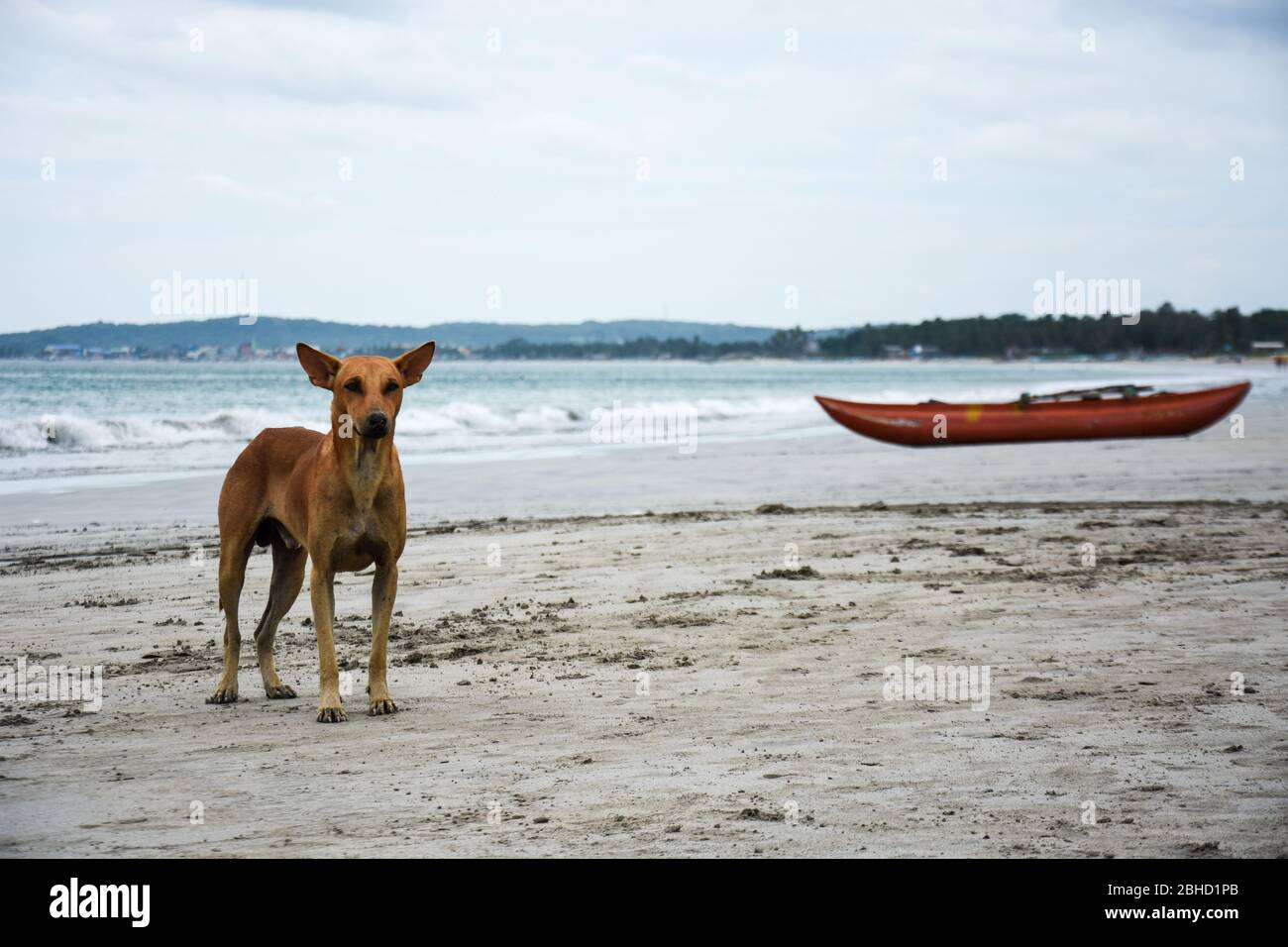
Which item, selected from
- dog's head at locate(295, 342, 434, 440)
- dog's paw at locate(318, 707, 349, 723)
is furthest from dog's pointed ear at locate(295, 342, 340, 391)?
dog's paw at locate(318, 707, 349, 723)

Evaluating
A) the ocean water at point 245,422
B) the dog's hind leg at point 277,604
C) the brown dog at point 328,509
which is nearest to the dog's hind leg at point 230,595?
A: the brown dog at point 328,509

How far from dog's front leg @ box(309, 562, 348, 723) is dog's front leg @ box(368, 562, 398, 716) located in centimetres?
17

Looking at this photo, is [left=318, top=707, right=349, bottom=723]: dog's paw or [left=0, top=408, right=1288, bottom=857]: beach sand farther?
[left=318, top=707, right=349, bottom=723]: dog's paw

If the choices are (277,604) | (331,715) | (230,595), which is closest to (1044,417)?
(277,604)

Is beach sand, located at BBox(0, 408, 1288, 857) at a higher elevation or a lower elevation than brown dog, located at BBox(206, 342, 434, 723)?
lower

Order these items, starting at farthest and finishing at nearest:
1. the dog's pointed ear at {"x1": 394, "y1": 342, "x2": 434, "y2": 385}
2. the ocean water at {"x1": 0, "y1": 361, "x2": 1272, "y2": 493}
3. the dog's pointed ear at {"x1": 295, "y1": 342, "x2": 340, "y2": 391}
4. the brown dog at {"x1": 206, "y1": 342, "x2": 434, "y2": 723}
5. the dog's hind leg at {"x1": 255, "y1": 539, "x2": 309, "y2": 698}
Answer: the ocean water at {"x1": 0, "y1": 361, "x2": 1272, "y2": 493} < the dog's hind leg at {"x1": 255, "y1": 539, "x2": 309, "y2": 698} < the dog's pointed ear at {"x1": 394, "y1": 342, "x2": 434, "y2": 385} < the dog's pointed ear at {"x1": 295, "y1": 342, "x2": 340, "y2": 391} < the brown dog at {"x1": 206, "y1": 342, "x2": 434, "y2": 723}

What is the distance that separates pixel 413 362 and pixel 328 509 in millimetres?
894

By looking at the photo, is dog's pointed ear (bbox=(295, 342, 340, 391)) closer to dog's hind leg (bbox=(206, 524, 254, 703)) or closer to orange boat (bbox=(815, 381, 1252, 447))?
dog's hind leg (bbox=(206, 524, 254, 703))

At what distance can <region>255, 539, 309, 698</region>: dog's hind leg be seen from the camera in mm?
6680

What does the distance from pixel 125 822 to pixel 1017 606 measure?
6287mm

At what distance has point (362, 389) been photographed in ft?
19.8

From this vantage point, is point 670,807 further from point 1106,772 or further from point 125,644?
point 125,644

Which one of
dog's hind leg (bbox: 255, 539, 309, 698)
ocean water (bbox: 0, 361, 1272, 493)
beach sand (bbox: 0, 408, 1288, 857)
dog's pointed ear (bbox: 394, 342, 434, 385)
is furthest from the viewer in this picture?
ocean water (bbox: 0, 361, 1272, 493)

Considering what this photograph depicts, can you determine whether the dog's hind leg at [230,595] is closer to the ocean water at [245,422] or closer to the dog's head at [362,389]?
the dog's head at [362,389]
